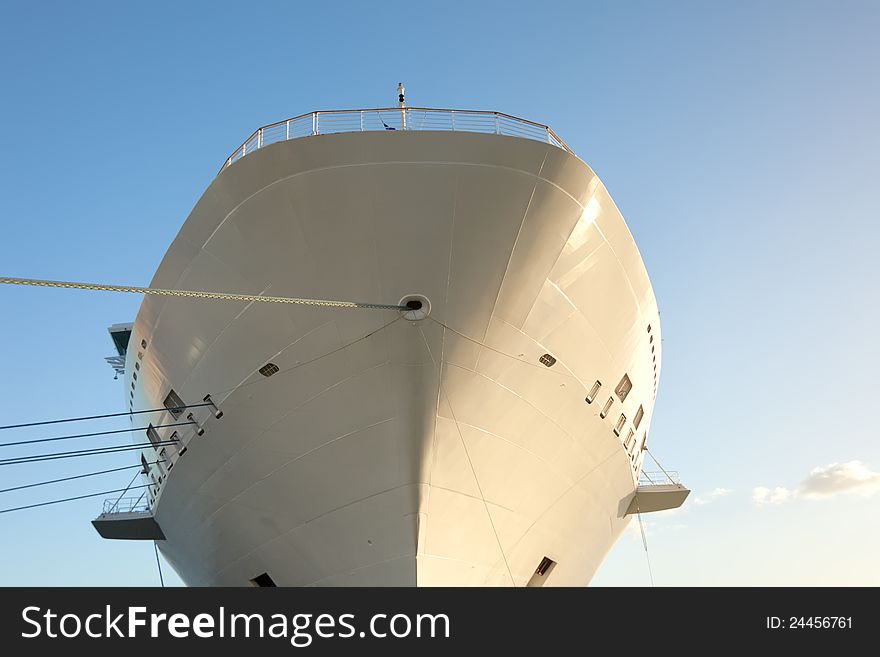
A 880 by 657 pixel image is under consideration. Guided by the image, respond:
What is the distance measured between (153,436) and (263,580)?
341 centimetres

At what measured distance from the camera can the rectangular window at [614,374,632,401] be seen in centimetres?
1059

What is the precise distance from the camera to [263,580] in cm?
965

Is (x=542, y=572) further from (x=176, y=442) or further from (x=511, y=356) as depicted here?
(x=176, y=442)

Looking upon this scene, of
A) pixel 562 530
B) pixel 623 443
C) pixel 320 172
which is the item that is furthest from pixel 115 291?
pixel 623 443

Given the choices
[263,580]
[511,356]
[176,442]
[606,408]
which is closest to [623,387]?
[606,408]

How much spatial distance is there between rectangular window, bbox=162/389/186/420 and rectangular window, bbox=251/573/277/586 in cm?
280

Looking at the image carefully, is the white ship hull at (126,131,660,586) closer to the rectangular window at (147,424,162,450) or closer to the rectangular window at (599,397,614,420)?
the rectangular window at (599,397,614,420)

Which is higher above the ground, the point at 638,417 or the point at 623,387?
the point at 623,387

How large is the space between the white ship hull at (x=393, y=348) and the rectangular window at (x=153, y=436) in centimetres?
151

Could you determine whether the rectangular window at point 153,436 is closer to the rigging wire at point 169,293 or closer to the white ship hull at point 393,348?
the white ship hull at point 393,348

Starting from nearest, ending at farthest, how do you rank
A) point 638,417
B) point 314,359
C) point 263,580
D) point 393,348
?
point 393,348 < point 314,359 < point 263,580 < point 638,417

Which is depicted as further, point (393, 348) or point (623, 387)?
point (623, 387)

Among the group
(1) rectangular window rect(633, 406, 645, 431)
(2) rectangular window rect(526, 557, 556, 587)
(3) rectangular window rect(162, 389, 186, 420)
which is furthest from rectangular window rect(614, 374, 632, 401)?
(3) rectangular window rect(162, 389, 186, 420)

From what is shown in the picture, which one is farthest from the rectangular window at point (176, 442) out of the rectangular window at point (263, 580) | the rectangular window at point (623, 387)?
the rectangular window at point (623, 387)
